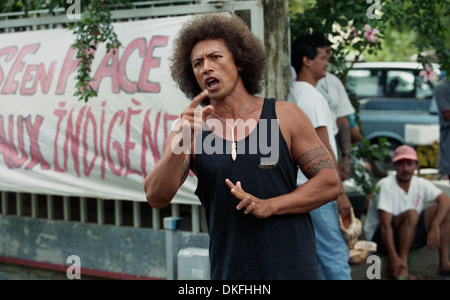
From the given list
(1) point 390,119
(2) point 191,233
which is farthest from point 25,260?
(1) point 390,119

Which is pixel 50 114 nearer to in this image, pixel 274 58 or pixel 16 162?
pixel 16 162

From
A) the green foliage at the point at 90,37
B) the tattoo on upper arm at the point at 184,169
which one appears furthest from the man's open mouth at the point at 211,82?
the green foliage at the point at 90,37

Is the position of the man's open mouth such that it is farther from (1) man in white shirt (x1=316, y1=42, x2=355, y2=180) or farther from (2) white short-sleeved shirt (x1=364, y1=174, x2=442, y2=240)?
(2) white short-sleeved shirt (x1=364, y1=174, x2=442, y2=240)

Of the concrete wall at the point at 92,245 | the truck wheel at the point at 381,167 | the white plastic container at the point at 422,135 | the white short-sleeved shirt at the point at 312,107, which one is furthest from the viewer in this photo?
the truck wheel at the point at 381,167

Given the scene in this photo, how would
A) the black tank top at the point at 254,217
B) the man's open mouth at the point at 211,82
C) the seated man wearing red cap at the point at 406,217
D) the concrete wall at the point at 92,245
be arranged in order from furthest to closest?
the seated man wearing red cap at the point at 406,217 → the concrete wall at the point at 92,245 → the man's open mouth at the point at 211,82 → the black tank top at the point at 254,217

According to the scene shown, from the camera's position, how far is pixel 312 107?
14.5ft

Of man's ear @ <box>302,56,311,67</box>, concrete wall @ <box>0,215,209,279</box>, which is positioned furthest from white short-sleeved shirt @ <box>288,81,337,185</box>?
concrete wall @ <box>0,215,209,279</box>

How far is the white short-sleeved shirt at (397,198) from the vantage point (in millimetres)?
5961

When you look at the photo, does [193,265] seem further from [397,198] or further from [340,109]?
[397,198]

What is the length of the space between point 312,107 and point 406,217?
6.56 ft

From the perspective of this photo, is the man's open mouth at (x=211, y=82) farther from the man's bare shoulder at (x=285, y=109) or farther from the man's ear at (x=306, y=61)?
the man's ear at (x=306, y=61)

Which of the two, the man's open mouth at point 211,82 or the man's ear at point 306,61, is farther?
the man's ear at point 306,61

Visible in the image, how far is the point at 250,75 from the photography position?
10.3 ft

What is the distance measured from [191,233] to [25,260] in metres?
1.80
